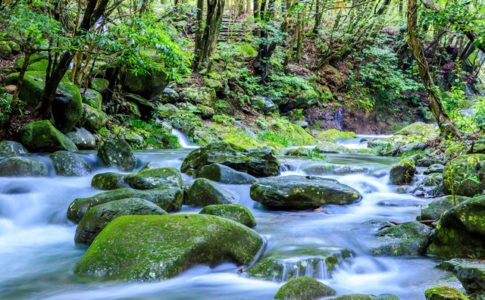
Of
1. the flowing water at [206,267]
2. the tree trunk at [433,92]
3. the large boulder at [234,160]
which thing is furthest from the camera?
the tree trunk at [433,92]

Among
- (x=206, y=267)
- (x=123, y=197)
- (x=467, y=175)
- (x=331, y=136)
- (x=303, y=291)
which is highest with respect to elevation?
(x=467, y=175)

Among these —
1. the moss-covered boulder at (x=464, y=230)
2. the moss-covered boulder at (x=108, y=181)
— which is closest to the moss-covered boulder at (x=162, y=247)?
the moss-covered boulder at (x=464, y=230)

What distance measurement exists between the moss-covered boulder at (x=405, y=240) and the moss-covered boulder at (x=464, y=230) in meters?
0.22

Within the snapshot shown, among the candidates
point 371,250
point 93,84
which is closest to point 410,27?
point 371,250

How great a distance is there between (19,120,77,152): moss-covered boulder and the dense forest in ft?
0.10

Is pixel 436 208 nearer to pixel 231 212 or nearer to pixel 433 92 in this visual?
pixel 231 212

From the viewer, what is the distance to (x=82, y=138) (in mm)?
9180

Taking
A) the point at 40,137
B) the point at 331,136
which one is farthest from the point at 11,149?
the point at 331,136

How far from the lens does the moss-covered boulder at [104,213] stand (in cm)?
413

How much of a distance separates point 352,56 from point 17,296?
23.7 metres

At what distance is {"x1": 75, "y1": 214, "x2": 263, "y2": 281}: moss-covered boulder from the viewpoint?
10.3 ft

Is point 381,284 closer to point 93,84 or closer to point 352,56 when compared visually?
point 93,84

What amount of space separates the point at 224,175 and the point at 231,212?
2388mm

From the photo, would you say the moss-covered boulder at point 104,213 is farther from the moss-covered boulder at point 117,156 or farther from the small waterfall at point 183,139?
the small waterfall at point 183,139
